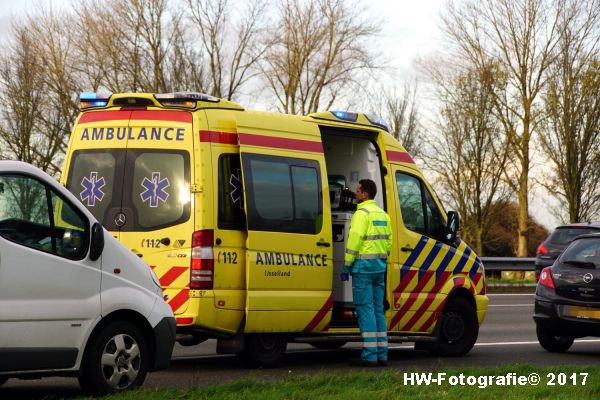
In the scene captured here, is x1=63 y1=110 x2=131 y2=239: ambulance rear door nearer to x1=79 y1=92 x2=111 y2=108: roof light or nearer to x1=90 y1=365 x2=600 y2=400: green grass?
x1=79 y1=92 x2=111 y2=108: roof light

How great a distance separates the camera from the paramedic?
11.7 metres

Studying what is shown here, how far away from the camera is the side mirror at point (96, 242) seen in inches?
335

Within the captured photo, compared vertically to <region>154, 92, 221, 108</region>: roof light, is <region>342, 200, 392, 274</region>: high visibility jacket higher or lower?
lower

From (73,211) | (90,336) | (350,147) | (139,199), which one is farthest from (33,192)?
(350,147)

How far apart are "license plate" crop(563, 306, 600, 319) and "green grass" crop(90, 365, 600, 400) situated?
9.32 ft

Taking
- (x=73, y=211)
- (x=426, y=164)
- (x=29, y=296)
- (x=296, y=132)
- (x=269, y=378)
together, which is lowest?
(x=269, y=378)

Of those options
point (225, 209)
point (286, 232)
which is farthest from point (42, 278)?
point (286, 232)

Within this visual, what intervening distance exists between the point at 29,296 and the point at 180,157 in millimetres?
2886

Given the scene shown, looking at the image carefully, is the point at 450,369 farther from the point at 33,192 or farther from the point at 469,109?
the point at 469,109

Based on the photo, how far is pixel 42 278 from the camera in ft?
26.7

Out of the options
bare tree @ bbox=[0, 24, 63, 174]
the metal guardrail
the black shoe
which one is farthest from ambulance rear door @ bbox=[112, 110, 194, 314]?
bare tree @ bbox=[0, 24, 63, 174]

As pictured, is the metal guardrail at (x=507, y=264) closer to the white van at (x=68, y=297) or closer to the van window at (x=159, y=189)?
the van window at (x=159, y=189)

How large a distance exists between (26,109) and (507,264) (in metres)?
15.5

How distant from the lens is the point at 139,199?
1071 cm
